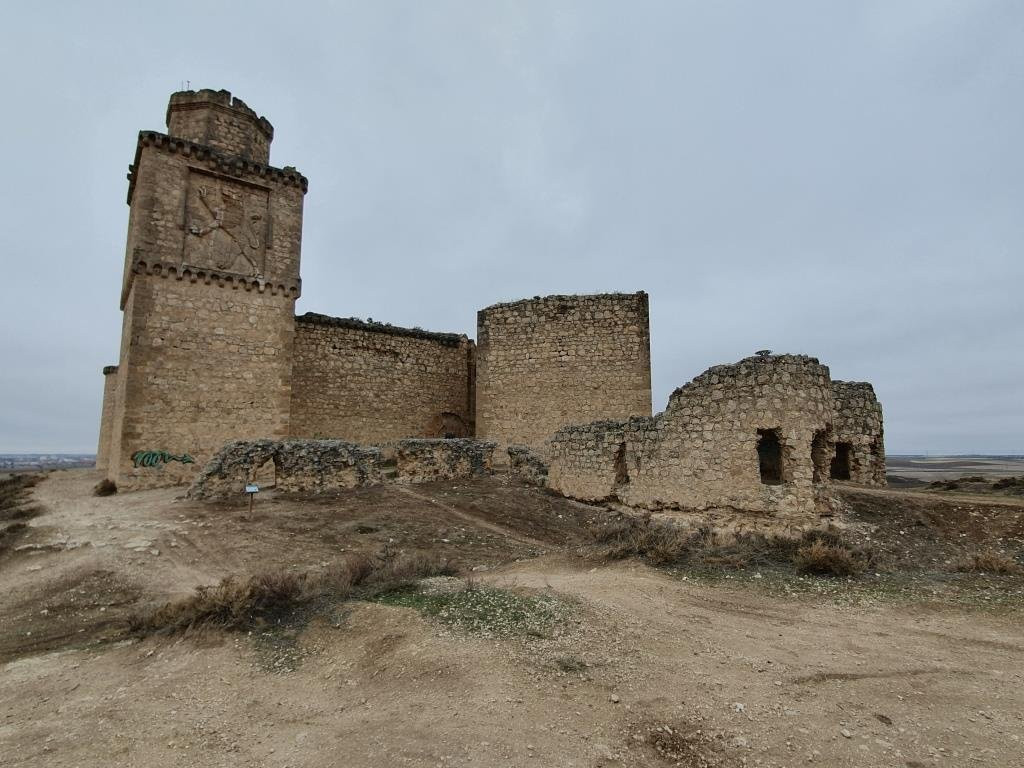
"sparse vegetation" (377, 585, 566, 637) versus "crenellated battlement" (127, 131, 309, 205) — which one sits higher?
"crenellated battlement" (127, 131, 309, 205)

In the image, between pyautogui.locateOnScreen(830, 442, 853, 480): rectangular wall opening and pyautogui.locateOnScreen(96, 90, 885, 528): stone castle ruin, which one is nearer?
pyautogui.locateOnScreen(96, 90, 885, 528): stone castle ruin

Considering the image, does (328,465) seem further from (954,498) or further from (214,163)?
(954,498)

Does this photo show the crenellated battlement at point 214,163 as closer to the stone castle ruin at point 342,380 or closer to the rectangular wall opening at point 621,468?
the stone castle ruin at point 342,380

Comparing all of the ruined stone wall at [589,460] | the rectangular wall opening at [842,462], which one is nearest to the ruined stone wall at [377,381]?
the ruined stone wall at [589,460]

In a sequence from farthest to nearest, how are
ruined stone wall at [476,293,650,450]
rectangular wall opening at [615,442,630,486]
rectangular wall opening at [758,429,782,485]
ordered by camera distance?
ruined stone wall at [476,293,650,450]
rectangular wall opening at [615,442,630,486]
rectangular wall opening at [758,429,782,485]

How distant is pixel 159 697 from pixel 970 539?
949 centimetres

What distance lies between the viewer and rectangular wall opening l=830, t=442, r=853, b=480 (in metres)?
11.3

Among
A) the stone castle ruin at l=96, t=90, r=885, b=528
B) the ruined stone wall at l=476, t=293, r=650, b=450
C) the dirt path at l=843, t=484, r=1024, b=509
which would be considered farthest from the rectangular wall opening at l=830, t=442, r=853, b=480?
the ruined stone wall at l=476, t=293, r=650, b=450

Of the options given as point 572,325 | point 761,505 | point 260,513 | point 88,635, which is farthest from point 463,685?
point 572,325

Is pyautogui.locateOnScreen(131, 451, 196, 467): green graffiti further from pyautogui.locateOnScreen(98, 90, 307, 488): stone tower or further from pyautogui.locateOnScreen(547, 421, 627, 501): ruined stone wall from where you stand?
pyautogui.locateOnScreen(547, 421, 627, 501): ruined stone wall

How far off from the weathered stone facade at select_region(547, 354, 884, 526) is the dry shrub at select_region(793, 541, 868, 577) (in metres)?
1.61

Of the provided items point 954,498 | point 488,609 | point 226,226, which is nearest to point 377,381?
point 226,226

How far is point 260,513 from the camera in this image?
945 centimetres

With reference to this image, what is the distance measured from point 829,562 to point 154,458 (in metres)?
14.4
